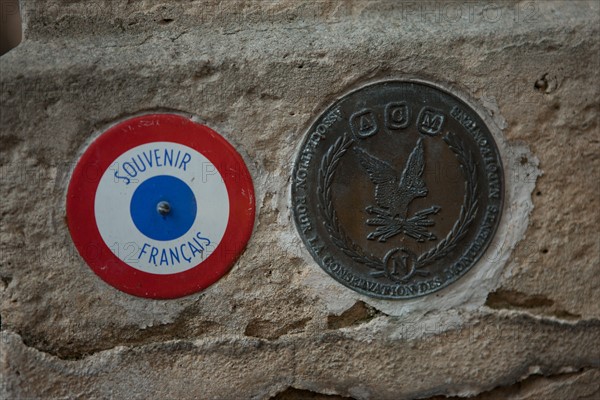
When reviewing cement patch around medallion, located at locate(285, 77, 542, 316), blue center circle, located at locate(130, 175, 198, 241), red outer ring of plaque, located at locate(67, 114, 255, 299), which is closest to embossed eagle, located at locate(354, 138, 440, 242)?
cement patch around medallion, located at locate(285, 77, 542, 316)

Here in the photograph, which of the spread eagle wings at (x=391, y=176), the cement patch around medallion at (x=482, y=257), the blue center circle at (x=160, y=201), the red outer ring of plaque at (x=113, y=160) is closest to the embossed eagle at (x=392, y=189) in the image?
the spread eagle wings at (x=391, y=176)

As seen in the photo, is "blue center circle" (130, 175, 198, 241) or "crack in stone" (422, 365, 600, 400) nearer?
"blue center circle" (130, 175, 198, 241)

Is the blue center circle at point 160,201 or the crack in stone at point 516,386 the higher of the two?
the blue center circle at point 160,201

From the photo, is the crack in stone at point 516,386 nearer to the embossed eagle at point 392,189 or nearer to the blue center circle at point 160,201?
the embossed eagle at point 392,189

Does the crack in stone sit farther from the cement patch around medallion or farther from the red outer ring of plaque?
the red outer ring of plaque

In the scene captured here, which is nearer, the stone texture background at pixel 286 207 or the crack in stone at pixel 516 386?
the stone texture background at pixel 286 207

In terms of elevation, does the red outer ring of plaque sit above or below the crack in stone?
above
